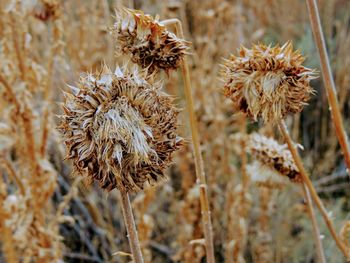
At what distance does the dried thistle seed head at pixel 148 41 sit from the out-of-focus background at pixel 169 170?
0.74 ft

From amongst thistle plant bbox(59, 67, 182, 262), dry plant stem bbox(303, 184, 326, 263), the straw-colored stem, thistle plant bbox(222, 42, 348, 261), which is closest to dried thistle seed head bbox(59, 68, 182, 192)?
thistle plant bbox(59, 67, 182, 262)

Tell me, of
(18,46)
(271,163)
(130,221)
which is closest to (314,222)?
(271,163)

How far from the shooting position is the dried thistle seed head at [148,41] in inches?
37.0

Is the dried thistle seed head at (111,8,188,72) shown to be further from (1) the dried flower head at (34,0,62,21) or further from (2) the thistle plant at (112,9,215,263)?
(1) the dried flower head at (34,0,62,21)

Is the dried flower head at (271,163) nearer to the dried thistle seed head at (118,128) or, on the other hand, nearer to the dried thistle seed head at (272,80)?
the dried thistle seed head at (272,80)

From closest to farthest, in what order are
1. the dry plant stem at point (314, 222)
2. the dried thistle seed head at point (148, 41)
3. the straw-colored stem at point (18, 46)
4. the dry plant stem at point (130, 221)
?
the dry plant stem at point (130, 221), the dried thistle seed head at point (148, 41), the dry plant stem at point (314, 222), the straw-colored stem at point (18, 46)

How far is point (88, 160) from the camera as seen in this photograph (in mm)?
835

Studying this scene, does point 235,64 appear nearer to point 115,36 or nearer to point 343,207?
point 115,36

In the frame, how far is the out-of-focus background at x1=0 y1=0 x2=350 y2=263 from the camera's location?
1728 millimetres

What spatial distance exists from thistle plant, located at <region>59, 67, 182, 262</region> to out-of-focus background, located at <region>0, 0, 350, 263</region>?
26 cm

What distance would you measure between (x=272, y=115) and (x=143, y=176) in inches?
10.9

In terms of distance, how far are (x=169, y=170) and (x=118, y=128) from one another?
5.68 feet

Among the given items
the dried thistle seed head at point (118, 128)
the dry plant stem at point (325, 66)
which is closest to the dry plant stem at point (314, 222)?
the dry plant stem at point (325, 66)

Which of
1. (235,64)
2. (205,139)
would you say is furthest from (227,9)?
(235,64)
